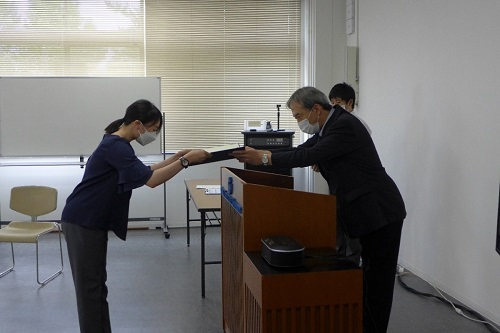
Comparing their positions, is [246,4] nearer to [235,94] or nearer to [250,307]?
[235,94]

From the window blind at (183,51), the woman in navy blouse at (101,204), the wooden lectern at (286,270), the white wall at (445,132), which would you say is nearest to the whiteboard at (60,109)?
the window blind at (183,51)

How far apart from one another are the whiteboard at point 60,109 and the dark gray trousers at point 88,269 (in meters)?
3.52

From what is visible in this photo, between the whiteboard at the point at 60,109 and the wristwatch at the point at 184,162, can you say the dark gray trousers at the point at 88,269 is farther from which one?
the whiteboard at the point at 60,109

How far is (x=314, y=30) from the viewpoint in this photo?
605 cm

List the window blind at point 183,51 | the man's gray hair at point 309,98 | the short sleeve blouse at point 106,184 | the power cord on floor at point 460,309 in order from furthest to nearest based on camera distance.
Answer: the window blind at point 183,51 → the power cord on floor at point 460,309 → the man's gray hair at point 309,98 → the short sleeve blouse at point 106,184

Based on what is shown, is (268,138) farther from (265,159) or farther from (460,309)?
(265,159)

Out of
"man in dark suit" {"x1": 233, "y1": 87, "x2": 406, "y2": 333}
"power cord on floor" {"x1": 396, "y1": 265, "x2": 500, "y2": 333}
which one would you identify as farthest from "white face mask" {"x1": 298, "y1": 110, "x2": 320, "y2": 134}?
"power cord on floor" {"x1": 396, "y1": 265, "x2": 500, "y2": 333}

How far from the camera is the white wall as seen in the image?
330cm

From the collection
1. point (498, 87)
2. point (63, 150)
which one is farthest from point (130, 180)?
point (63, 150)

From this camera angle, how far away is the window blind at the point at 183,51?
235 inches

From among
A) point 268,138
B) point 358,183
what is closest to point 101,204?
point 358,183

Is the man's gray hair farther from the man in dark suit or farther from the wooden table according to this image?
the wooden table

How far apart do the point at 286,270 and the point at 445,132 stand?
257cm

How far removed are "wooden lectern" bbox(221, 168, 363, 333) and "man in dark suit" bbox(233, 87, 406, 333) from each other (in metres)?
0.21
